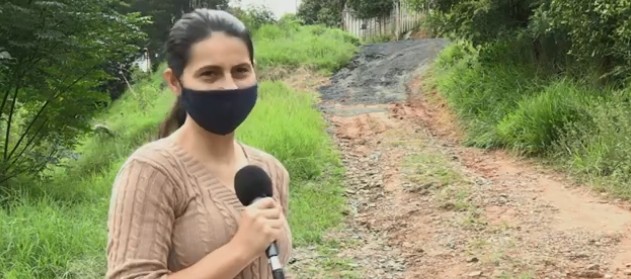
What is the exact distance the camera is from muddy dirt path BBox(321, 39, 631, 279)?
4930 mm

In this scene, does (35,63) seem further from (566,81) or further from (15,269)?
(566,81)

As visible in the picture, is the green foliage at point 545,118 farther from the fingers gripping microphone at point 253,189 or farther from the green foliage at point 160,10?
the green foliage at point 160,10

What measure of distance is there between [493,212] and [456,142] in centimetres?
353

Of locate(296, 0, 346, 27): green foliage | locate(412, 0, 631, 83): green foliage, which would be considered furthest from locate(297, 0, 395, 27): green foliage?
locate(412, 0, 631, 83): green foliage

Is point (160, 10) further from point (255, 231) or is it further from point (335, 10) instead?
point (255, 231)

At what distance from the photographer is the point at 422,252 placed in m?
5.42

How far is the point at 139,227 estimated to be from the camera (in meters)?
1.39

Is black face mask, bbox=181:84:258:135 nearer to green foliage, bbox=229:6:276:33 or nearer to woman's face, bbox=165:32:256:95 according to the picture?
woman's face, bbox=165:32:256:95

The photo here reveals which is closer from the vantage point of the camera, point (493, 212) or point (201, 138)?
point (201, 138)

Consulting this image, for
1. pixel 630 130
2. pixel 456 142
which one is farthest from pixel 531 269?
pixel 456 142

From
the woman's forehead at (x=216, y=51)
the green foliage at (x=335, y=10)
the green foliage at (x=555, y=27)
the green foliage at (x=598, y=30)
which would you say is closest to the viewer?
the woman's forehead at (x=216, y=51)

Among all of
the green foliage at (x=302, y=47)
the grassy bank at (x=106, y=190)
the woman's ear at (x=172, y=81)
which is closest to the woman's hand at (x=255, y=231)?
the woman's ear at (x=172, y=81)

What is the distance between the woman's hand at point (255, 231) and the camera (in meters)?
1.40

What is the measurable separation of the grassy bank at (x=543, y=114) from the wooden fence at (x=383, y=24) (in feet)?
45.9
